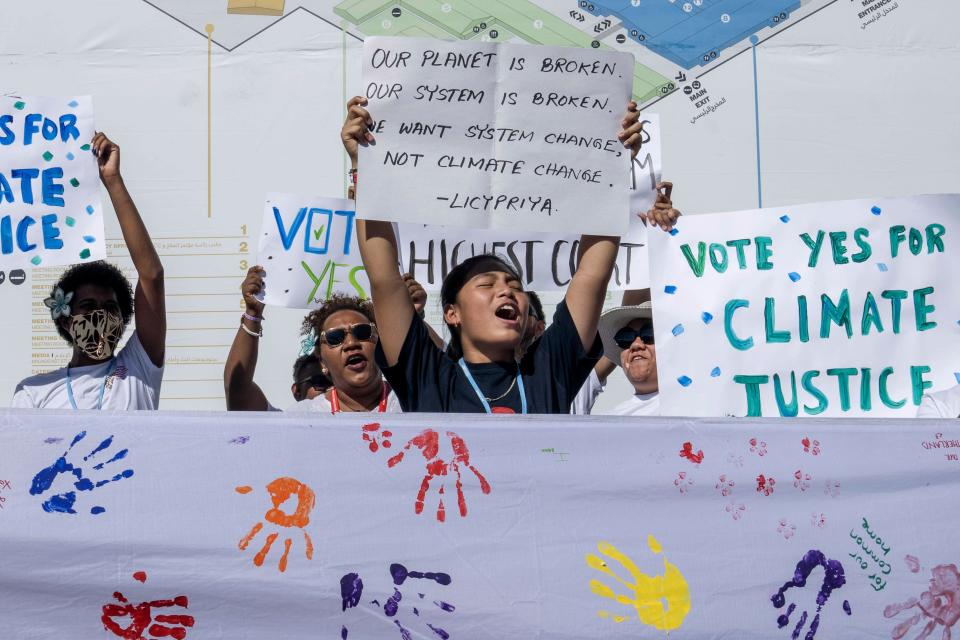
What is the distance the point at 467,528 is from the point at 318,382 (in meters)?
1.62

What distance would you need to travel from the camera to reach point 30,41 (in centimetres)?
430

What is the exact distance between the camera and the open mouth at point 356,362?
318 cm

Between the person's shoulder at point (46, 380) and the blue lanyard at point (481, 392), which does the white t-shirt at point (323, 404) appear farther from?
the person's shoulder at point (46, 380)

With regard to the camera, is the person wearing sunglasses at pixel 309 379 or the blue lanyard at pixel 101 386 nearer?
the blue lanyard at pixel 101 386

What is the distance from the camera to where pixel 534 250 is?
11.8 ft

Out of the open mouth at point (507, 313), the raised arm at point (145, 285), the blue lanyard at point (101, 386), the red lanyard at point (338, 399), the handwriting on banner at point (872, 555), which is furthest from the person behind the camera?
the red lanyard at point (338, 399)

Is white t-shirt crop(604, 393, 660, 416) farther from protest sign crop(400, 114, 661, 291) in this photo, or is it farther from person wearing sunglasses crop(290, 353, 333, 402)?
person wearing sunglasses crop(290, 353, 333, 402)

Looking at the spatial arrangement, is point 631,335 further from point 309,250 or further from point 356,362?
point 309,250

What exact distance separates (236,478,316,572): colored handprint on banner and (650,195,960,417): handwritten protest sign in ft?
3.19

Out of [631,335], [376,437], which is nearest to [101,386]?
[376,437]

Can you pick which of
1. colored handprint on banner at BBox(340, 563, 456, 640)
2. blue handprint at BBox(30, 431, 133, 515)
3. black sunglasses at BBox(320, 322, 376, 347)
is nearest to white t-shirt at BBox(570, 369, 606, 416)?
black sunglasses at BBox(320, 322, 376, 347)

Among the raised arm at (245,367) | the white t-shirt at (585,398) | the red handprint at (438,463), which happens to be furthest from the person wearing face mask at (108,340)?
the white t-shirt at (585,398)

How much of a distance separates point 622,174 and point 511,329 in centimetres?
50

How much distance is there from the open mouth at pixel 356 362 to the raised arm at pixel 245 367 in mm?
365
